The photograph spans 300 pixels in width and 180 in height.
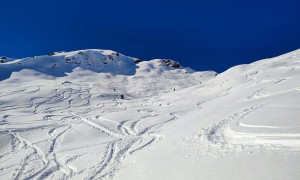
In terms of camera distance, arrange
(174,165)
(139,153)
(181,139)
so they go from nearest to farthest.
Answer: (174,165), (139,153), (181,139)

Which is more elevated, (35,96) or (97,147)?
(35,96)

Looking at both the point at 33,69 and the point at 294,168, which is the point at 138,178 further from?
the point at 33,69

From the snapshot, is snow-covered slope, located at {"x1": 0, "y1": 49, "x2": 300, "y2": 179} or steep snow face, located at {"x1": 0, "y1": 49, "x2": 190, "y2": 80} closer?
snow-covered slope, located at {"x1": 0, "y1": 49, "x2": 300, "y2": 179}

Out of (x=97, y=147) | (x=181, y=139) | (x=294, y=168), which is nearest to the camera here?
(x=294, y=168)

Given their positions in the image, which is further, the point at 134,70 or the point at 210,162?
the point at 134,70

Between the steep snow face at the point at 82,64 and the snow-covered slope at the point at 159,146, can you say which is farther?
the steep snow face at the point at 82,64

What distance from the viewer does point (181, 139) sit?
12.7 meters

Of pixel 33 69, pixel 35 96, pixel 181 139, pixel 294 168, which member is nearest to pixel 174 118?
pixel 181 139

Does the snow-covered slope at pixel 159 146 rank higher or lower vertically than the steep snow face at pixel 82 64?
lower

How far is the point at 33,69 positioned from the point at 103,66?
992 inches

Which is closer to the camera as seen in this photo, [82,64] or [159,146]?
[159,146]

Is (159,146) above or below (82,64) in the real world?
below

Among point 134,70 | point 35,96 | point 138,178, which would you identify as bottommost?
point 138,178

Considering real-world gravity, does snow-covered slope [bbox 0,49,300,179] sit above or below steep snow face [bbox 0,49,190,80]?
below
